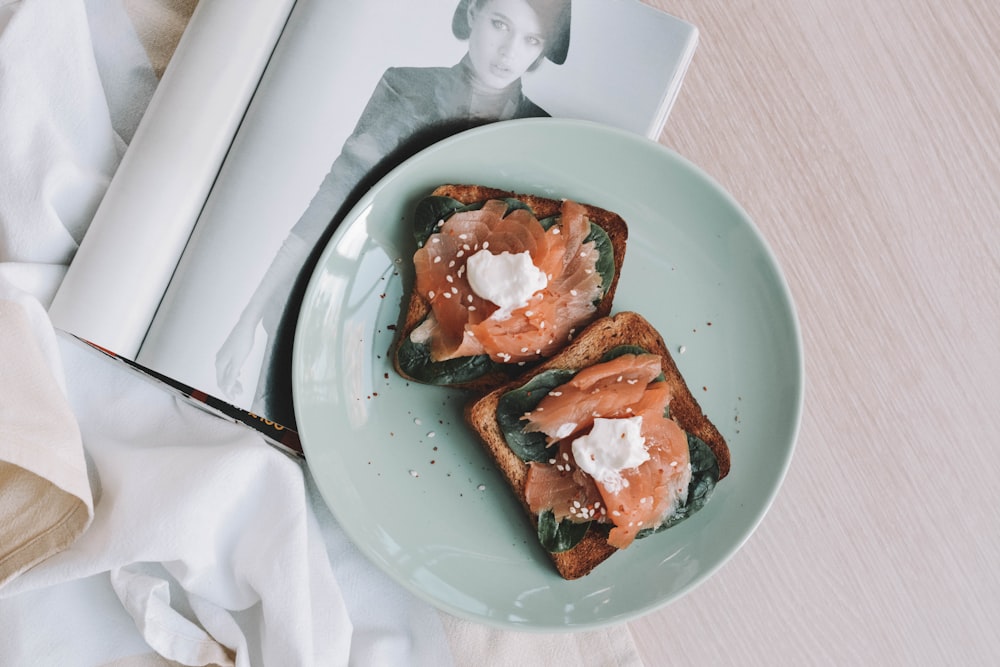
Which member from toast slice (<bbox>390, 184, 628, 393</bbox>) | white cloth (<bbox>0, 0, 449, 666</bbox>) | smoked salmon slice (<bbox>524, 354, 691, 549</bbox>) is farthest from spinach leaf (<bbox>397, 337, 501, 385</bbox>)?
A: white cloth (<bbox>0, 0, 449, 666</bbox>)

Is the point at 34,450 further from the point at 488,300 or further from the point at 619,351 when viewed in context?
the point at 619,351

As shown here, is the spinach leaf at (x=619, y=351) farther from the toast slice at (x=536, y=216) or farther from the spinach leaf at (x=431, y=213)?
the spinach leaf at (x=431, y=213)

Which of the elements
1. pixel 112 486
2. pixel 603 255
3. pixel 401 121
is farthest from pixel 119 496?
pixel 603 255

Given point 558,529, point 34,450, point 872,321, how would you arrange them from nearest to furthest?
point 34,450 → point 558,529 → point 872,321

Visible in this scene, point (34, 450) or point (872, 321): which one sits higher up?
point (872, 321)

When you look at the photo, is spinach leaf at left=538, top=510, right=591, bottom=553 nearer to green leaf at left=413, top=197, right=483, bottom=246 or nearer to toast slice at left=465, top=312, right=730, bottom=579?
toast slice at left=465, top=312, right=730, bottom=579

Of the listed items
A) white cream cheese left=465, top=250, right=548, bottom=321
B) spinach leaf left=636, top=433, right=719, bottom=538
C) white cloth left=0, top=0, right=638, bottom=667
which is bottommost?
white cloth left=0, top=0, right=638, bottom=667
